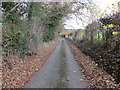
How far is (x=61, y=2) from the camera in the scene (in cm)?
1758

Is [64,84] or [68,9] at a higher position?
[68,9]

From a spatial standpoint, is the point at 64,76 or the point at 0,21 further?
the point at 0,21

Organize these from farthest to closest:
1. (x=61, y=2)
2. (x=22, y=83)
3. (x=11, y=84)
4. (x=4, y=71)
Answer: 1. (x=61, y=2)
2. (x=4, y=71)
3. (x=22, y=83)
4. (x=11, y=84)

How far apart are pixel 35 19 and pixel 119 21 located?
9.03m

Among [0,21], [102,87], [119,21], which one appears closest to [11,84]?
[102,87]

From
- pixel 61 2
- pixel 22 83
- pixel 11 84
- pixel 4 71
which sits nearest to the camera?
pixel 11 84

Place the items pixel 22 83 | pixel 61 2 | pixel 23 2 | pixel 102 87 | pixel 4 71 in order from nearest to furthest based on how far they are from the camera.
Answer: pixel 102 87
pixel 22 83
pixel 4 71
pixel 23 2
pixel 61 2

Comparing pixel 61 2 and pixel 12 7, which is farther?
pixel 61 2

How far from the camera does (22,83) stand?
616 cm

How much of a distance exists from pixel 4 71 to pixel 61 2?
42.7ft

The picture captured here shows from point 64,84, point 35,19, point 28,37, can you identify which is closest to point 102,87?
point 64,84

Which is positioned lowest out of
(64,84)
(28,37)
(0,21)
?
(64,84)

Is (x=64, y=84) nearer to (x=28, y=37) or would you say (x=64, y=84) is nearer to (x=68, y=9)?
(x=28, y=37)

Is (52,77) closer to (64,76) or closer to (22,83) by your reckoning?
(64,76)
